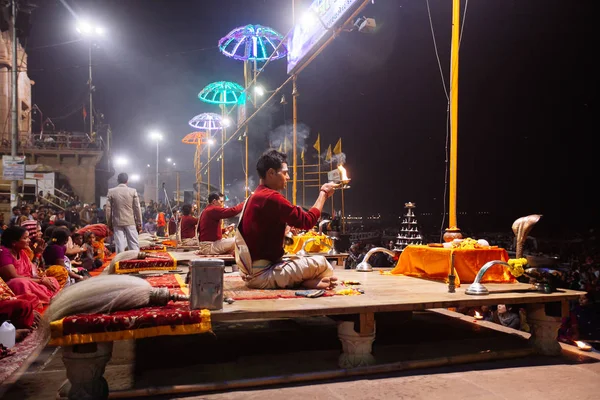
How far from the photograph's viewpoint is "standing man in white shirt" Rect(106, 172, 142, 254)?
9312 millimetres

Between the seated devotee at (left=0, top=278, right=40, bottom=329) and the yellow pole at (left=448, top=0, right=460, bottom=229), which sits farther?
the yellow pole at (left=448, top=0, right=460, bottom=229)

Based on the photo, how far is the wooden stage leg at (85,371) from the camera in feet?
10.0

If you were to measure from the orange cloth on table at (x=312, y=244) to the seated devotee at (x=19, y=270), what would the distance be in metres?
4.58

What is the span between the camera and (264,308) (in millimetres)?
3559

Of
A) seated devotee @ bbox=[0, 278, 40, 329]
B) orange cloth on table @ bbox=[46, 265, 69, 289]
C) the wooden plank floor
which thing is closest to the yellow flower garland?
the wooden plank floor

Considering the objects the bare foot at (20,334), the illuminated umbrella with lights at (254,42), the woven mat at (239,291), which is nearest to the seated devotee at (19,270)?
the bare foot at (20,334)

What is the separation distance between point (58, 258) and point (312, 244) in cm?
493

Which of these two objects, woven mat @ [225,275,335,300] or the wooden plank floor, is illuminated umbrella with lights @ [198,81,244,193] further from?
the wooden plank floor

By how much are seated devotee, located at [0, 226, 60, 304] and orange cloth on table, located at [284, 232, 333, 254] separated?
15.0 feet

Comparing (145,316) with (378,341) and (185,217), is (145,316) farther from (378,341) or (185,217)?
(185,217)

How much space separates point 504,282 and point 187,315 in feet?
13.5

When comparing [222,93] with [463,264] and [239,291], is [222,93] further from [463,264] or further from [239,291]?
[239,291]

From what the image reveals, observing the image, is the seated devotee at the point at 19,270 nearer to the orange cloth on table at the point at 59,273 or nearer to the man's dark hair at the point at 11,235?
the man's dark hair at the point at 11,235

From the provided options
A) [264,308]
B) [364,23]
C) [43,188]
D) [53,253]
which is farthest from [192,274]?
[43,188]
